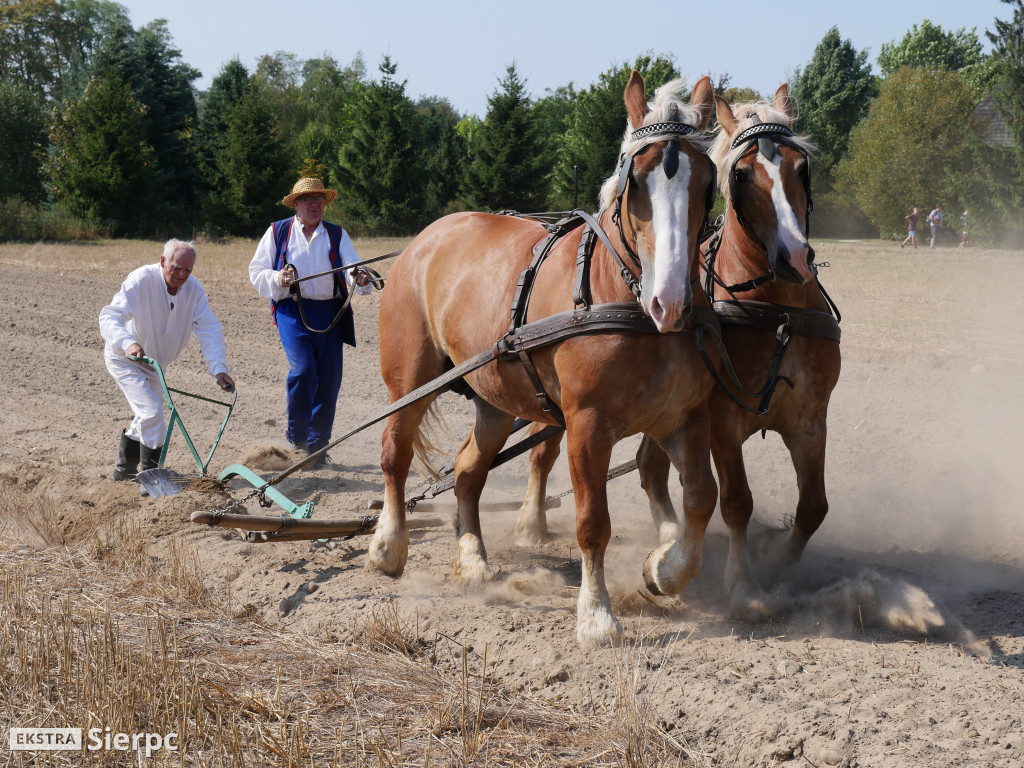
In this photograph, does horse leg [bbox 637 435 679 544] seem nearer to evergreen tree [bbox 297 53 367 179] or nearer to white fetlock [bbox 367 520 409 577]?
white fetlock [bbox 367 520 409 577]

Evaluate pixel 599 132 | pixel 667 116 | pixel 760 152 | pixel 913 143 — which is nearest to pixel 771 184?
pixel 760 152

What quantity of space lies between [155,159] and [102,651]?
36.7m

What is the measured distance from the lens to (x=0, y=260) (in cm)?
2270

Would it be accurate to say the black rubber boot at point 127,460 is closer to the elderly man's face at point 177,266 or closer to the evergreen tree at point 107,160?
the elderly man's face at point 177,266

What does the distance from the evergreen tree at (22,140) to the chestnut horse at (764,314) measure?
40.0 m

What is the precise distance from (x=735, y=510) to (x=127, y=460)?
428 centimetres

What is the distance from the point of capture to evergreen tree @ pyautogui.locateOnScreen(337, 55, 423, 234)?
3775 cm

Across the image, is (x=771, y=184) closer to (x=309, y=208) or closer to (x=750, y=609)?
(x=750, y=609)

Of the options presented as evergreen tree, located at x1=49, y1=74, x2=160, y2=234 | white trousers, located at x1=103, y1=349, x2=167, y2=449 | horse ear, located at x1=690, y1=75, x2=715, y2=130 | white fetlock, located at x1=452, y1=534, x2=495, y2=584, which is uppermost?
evergreen tree, located at x1=49, y1=74, x2=160, y2=234

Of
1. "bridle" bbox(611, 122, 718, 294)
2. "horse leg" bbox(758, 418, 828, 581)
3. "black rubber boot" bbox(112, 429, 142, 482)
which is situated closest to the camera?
"bridle" bbox(611, 122, 718, 294)

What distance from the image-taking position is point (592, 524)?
4047 millimetres

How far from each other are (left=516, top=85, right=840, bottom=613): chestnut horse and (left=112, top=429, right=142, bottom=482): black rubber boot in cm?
389

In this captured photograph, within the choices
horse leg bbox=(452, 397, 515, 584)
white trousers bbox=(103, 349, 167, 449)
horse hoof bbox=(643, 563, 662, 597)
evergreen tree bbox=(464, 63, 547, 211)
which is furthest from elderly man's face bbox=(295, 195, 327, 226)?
evergreen tree bbox=(464, 63, 547, 211)

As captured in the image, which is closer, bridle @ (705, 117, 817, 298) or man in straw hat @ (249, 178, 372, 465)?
bridle @ (705, 117, 817, 298)
